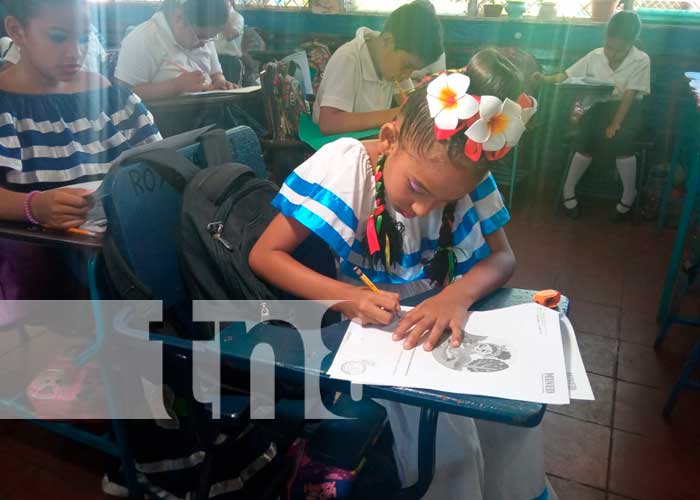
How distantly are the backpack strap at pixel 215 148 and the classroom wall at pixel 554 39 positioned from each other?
3.55 metres

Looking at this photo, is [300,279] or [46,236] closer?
[300,279]

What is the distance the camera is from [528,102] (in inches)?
38.3

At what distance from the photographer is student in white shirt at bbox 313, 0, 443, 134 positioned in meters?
2.16

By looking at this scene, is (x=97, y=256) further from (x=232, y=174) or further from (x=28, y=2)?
(x=28, y=2)

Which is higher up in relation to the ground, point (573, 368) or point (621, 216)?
point (573, 368)

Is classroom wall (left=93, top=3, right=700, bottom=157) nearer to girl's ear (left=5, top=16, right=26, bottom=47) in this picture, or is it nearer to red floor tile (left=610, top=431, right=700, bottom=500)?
red floor tile (left=610, top=431, right=700, bottom=500)

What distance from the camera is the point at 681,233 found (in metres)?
2.18

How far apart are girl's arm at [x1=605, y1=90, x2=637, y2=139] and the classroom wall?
1.35 ft

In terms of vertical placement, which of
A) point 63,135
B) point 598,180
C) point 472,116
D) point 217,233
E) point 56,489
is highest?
point 472,116

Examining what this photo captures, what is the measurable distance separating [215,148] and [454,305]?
63 centimetres

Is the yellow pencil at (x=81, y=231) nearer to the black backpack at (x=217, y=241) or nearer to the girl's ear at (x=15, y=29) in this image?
the black backpack at (x=217, y=241)

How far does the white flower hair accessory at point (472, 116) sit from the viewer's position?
0.89 meters

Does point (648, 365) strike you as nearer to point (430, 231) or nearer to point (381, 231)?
point (430, 231)

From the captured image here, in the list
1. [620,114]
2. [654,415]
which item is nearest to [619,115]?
[620,114]
